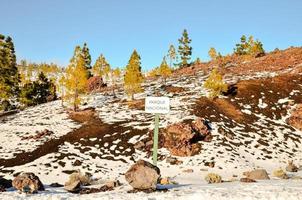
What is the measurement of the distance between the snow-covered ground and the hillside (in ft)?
0.16

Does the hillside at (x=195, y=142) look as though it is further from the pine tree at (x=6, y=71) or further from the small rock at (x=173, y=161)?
the pine tree at (x=6, y=71)

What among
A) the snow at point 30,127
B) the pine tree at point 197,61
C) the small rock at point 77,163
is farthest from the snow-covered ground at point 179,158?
the pine tree at point 197,61

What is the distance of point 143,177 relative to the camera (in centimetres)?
1442

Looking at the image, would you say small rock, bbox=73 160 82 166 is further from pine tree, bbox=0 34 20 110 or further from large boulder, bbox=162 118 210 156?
pine tree, bbox=0 34 20 110

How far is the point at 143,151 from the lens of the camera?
34.2 m

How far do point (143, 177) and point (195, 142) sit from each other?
72.3 ft

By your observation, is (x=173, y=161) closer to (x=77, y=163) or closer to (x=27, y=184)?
(x=77, y=163)

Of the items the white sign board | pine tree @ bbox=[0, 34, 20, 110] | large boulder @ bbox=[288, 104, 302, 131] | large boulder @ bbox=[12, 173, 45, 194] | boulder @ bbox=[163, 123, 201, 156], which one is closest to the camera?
large boulder @ bbox=[12, 173, 45, 194]

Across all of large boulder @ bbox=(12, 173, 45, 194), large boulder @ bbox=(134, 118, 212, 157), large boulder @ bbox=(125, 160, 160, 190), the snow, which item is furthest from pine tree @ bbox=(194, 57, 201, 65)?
large boulder @ bbox=(12, 173, 45, 194)

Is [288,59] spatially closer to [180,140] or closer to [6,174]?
[180,140]

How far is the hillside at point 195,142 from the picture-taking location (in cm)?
1655

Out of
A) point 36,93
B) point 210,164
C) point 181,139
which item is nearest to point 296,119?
point 181,139

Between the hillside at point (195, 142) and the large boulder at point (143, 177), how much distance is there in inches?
30.4

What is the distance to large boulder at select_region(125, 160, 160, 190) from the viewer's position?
46.7ft
